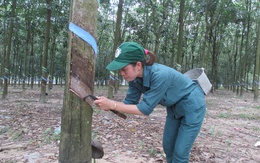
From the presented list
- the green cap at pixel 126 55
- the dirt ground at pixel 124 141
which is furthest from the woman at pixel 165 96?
the dirt ground at pixel 124 141

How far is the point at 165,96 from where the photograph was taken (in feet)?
6.95

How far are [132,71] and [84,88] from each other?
0.39m

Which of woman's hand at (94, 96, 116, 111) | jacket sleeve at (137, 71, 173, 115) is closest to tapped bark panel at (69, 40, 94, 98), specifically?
woman's hand at (94, 96, 116, 111)

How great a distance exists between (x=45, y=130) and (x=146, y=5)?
45.6 feet

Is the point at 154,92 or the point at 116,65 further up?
the point at 116,65

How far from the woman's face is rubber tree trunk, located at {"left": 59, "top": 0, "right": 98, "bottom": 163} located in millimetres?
256

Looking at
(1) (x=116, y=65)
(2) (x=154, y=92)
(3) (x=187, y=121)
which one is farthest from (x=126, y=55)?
(3) (x=187, y=121)

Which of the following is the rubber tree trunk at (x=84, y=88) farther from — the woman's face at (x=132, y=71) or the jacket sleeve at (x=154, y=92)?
the jacket sleeve at (x=154, y=92)

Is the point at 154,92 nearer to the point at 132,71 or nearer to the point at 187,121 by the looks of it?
the point at 132,71

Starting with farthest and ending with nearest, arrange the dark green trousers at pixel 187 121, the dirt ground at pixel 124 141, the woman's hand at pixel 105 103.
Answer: the dirt ground at pixel 124 141
the dark green trousers at pixel 187 121
the woman's hand at pixel 105 103

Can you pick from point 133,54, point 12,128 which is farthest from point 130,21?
point 133,54

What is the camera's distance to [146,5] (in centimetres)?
1683

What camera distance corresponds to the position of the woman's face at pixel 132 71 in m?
1.91

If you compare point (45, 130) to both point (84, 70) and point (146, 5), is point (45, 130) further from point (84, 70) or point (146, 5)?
point (146, 5)
